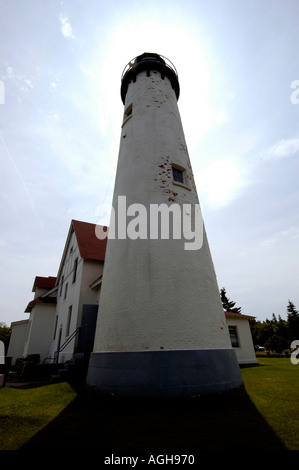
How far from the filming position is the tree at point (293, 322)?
139 feet

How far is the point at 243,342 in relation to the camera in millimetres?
16359

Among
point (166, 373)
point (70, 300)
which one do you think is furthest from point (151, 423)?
point (70, 300)

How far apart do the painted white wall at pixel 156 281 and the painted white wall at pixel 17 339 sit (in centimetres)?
1958

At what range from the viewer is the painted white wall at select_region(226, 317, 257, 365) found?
15.8 metres

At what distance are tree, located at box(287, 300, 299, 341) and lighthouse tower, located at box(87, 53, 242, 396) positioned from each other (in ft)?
148

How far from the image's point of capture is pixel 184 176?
28.9ft

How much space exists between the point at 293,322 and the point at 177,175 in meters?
47.8

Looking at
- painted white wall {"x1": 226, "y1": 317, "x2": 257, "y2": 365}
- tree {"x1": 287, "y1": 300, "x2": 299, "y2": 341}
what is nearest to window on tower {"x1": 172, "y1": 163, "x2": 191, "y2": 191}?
painted white wall {"x1": 226, "y1": 317, "x2": 257, "y2": 365}

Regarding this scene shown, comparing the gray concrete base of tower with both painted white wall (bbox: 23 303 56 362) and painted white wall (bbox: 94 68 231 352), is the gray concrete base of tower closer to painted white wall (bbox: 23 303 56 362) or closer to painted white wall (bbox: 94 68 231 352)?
painted white wall (bbox: 94 68 231 352)
